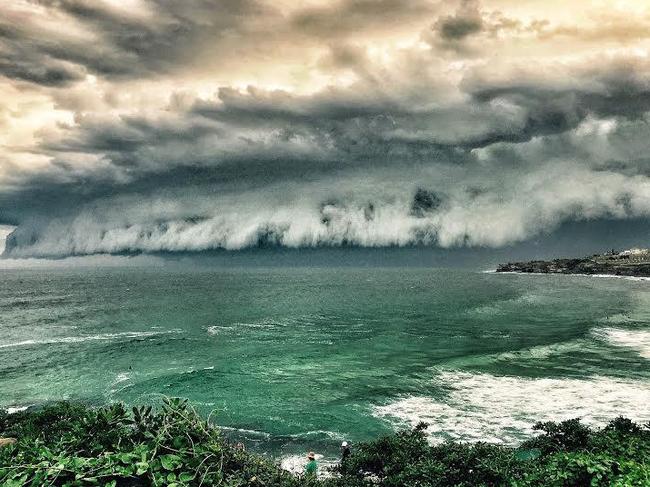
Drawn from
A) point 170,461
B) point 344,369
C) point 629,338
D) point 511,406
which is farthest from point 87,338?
point 629,338

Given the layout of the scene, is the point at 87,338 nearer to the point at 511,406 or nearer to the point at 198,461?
the point at 511,406

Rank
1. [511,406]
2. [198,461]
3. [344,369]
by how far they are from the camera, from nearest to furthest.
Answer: [198,461] < [511,406] < [344,369]

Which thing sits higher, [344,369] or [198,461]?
[198,461]

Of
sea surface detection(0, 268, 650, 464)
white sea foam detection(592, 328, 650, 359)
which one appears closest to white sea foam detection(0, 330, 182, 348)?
sea surface detection(0, 268, 650, 464)

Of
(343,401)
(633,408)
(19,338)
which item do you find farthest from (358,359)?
(19,338)

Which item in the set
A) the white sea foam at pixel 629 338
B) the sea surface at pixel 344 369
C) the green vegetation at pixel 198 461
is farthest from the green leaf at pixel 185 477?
the white sea foam at pixel 629 338

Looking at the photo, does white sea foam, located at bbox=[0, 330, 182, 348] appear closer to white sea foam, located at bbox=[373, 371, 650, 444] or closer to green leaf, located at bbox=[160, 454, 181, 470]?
white sea foam, located at bbox=[373, 371, 650, 444]

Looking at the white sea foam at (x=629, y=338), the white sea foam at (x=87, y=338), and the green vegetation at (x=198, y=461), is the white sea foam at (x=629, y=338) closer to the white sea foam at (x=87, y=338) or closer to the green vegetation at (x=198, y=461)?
the green vegetation at (x=198, y=461)
